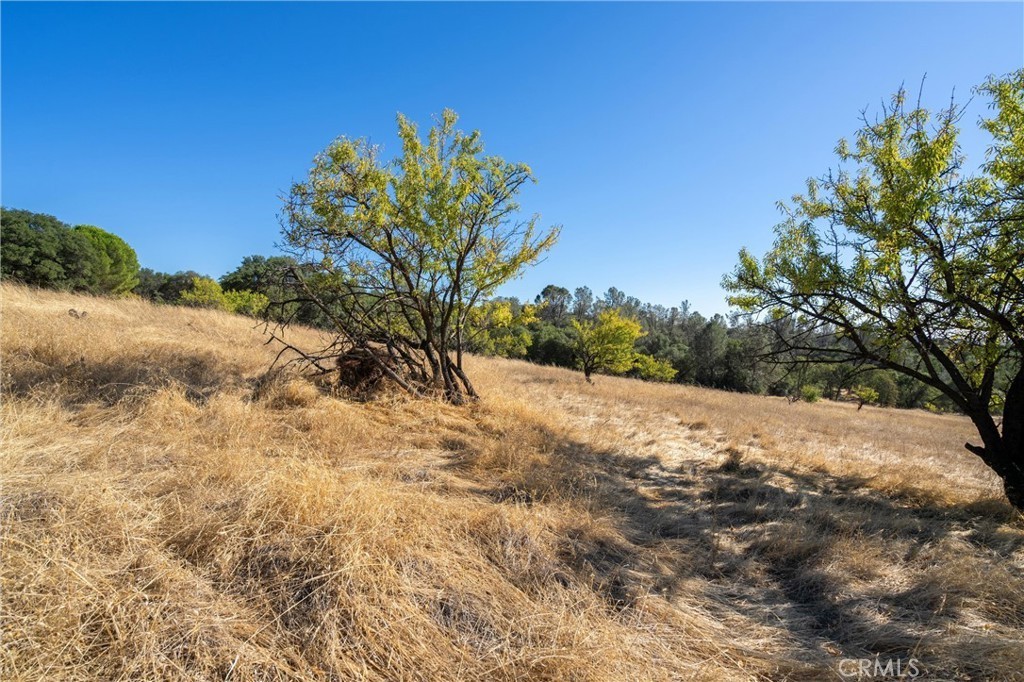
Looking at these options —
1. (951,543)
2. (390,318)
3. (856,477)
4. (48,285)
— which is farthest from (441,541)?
(48,285)

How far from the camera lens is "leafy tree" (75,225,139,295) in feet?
147

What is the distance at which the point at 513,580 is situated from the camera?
2.79 metres

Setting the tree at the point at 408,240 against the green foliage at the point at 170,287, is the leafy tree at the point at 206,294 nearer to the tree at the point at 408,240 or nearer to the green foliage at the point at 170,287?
the green foliage at the point at 170,287

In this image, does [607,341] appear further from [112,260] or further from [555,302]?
[555,302]

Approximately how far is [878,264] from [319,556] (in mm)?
7353

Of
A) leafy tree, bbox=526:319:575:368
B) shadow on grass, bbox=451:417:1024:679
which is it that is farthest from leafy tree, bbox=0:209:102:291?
shadow on grass, bbox=451:417:1024:679

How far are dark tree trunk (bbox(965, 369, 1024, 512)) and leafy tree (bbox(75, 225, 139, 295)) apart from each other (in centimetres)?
6261

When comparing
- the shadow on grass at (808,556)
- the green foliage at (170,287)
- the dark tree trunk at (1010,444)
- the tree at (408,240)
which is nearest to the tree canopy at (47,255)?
the green foliage at (170,287)

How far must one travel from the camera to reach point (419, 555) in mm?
2699

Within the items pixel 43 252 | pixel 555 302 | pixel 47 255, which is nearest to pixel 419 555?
pixel 43 252

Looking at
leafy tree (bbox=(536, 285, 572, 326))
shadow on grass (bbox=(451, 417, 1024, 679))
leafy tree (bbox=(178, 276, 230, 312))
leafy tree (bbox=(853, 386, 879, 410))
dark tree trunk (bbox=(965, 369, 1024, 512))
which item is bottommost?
shadow on grass (bbox=(451, 417, 1024, 679))

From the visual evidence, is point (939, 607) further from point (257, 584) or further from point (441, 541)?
point (257, 584)

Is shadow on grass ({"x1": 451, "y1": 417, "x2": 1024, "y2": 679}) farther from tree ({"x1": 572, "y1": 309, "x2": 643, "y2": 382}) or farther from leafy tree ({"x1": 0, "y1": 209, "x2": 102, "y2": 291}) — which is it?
leafy tree ({"x1": 0, "y1": 209, "x2": 102, "y2": 291})

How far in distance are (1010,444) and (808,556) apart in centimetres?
481
